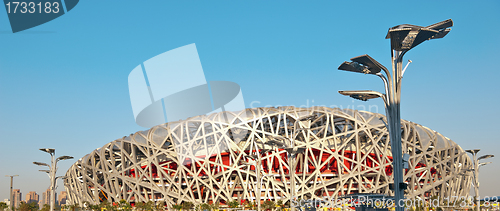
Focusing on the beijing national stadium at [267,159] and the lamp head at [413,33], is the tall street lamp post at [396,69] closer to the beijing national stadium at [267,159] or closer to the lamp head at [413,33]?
the lamp head at [413,33]

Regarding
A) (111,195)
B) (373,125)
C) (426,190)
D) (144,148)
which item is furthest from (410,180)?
(111,195)

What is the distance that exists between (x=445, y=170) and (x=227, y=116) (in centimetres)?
2942

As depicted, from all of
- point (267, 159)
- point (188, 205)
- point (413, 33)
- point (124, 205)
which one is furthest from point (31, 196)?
point (413, 33)

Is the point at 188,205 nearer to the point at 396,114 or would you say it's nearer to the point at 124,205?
the point at 124,205

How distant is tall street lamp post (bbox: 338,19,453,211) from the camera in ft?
57.8

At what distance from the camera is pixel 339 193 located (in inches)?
1991

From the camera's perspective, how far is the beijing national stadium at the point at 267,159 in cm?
5000

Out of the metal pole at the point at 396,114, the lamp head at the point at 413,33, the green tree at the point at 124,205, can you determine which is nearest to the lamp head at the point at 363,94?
the metal pole at the point at 396,114

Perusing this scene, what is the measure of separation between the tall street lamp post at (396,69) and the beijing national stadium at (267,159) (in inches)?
1178

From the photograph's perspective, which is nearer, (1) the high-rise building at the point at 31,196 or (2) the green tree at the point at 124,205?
(2) the green tree at the point at 124,205

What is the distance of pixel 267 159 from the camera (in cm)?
5003

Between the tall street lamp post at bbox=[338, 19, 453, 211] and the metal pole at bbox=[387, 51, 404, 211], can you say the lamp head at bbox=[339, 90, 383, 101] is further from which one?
the metal pole at bbox=[387, 51, 404, 211]

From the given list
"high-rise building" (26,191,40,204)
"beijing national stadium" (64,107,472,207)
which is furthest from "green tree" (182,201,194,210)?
"high-rise building" (26,191,40,204)

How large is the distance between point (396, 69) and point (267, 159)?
32628 millimetres
